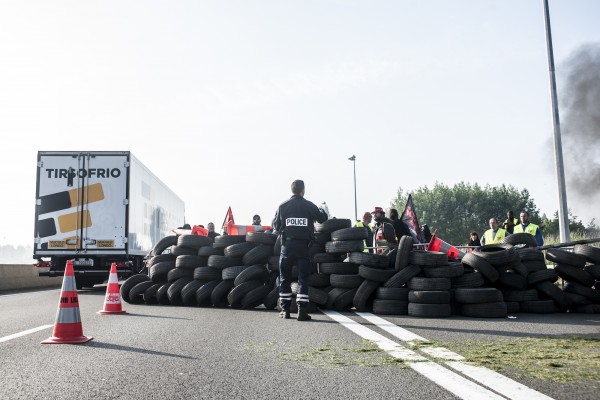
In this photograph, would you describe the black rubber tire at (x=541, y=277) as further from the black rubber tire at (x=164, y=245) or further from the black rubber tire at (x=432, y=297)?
the black rubber tire at (x=164, y=245)

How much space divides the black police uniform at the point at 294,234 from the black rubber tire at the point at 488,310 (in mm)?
2449

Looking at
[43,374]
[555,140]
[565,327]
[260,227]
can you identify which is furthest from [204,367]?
[555,140]

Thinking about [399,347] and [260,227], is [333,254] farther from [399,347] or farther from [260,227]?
[260,227]

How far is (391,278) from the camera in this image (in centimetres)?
950

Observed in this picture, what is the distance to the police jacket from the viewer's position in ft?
30.6

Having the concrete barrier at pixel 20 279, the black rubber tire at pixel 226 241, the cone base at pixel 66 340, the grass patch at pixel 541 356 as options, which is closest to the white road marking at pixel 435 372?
the grass patch at pixel 541 356

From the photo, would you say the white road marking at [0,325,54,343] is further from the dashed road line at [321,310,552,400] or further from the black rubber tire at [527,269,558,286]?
the black rubber tire at [527,269,558,286]

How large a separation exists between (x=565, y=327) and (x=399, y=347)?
280 cm

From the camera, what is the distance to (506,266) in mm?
9609

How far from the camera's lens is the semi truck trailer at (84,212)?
55.9ft

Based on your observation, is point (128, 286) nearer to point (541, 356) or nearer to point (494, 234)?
point (541, 356)

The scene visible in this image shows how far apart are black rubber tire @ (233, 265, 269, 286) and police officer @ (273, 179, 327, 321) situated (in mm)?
1425

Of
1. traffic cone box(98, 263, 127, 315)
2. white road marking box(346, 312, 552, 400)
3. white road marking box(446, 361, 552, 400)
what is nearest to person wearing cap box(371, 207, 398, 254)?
traffic cone box(98, 263, 127, 315)

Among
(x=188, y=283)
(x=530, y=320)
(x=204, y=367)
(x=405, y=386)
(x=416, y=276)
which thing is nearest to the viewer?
(x=405, y=386)
